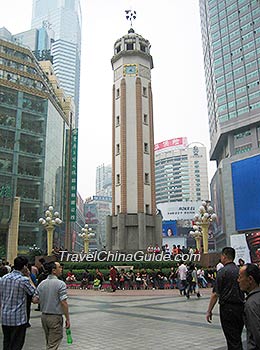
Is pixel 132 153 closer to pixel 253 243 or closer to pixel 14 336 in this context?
pixel 253 243

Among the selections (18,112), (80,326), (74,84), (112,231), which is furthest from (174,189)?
(80,326)

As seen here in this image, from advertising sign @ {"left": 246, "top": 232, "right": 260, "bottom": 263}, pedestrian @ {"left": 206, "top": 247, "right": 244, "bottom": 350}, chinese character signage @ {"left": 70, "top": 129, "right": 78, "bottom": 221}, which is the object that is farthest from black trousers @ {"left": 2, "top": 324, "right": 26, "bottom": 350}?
chinese character signage @ {"left": 70, "top": 129, "right": 78, "bottom": 221}

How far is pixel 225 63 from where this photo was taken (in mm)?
66438

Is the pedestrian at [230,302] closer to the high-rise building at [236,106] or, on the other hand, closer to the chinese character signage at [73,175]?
the high-rise building at [236,106]

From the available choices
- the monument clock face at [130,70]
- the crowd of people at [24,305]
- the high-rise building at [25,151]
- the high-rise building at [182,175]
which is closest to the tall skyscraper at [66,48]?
the high-rise building at [182,175]

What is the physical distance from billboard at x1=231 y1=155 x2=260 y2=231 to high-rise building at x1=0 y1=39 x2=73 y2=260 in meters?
28.5

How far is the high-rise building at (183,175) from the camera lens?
530 feet

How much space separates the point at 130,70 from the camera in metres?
37.8

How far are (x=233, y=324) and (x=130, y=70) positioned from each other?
115ft

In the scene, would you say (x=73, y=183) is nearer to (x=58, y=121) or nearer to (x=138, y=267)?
(x=58, y=121)

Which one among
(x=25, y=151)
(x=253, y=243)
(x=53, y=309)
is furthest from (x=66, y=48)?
(x=53, y=309)

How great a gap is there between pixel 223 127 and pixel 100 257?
4226 cm

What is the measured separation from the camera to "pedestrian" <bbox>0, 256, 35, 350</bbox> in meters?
5.02

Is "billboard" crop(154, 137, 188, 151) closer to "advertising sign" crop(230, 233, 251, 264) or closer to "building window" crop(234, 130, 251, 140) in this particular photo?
"building window" crop(234, 130, 251, 140)
